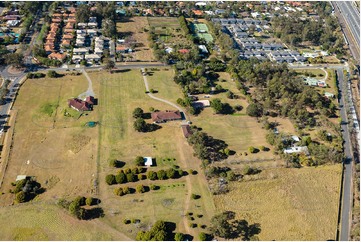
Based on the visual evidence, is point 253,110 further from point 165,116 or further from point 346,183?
point 346,183

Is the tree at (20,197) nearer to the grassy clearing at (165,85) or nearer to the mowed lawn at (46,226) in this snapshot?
the mowed lawn at (46,226)

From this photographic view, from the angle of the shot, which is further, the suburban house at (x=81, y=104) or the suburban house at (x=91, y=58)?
the suburban house at (x=91, y=58)

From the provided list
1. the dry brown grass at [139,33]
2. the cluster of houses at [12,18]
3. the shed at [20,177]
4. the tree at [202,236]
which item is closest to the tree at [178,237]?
the tree at [202,236]

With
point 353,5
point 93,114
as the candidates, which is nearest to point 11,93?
point 93,114

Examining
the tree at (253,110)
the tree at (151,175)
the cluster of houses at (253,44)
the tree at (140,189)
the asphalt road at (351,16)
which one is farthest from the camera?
the asphalt road at (351,16)

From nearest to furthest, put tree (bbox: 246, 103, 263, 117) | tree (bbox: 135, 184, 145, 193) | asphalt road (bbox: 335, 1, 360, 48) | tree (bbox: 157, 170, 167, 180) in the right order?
tree (bbox: 135, 184, 145, 193), tree (bbox: 157, 170, 167, 180), tree (bbox: 246, 103, 263, 117), asphalt road (bbox: 335, 1, 360, 48)

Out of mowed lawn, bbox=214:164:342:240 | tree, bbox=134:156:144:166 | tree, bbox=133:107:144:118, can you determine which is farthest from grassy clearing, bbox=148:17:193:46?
mowed lawn, bbox=214:164:342:240

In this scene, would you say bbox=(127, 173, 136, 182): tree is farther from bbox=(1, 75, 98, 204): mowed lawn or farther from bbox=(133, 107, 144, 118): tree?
bbox=(133, 107, 144, 118): tree
